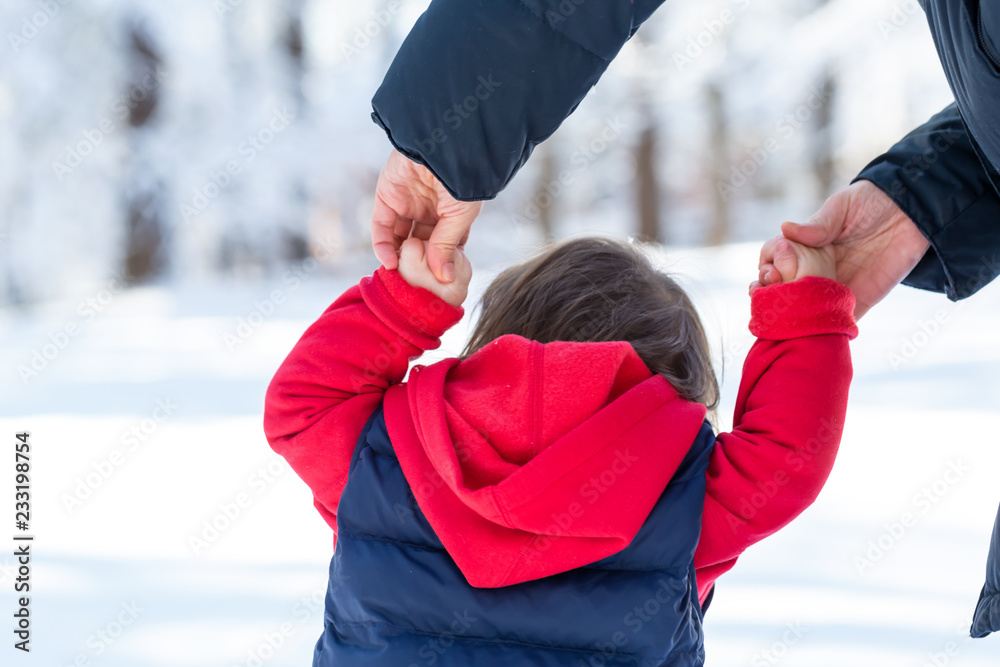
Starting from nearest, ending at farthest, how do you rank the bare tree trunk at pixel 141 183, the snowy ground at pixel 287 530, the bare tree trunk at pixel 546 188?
the snowy ground at pixel 287 530 → the bare tree trunk at pixel 141 183 → the bare tree trunk at pixel 546 188

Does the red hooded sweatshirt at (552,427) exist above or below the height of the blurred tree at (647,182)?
above

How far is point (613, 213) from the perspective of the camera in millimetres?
17562

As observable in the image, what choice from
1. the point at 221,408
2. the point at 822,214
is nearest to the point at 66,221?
the point at 221,408

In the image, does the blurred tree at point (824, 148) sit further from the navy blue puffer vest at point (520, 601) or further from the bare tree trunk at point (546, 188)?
the navy blue puffer vest at point (520, 601)

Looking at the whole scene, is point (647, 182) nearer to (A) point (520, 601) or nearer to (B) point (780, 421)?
(B) point (780, 421)

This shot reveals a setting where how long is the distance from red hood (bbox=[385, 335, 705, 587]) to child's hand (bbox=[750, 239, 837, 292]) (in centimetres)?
33

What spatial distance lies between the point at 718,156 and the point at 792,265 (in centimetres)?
1132

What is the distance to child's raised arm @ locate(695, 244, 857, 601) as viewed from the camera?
1117 mm

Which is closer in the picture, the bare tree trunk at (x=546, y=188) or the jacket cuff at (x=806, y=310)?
the jacket cuff at (x=806, y=310)

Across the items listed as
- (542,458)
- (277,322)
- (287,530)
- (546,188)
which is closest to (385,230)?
(542,458)

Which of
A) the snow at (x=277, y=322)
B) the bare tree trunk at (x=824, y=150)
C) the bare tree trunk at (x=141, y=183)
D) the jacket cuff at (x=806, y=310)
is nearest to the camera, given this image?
the jacket cuff at (x=806, y=310)

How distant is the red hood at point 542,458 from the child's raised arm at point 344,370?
0.52ft

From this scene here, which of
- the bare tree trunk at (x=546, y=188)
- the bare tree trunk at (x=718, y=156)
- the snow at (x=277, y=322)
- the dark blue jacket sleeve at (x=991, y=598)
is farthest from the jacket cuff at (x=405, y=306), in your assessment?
the bare tree trunk at (x=546, y=188)

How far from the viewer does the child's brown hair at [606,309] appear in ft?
4.29
